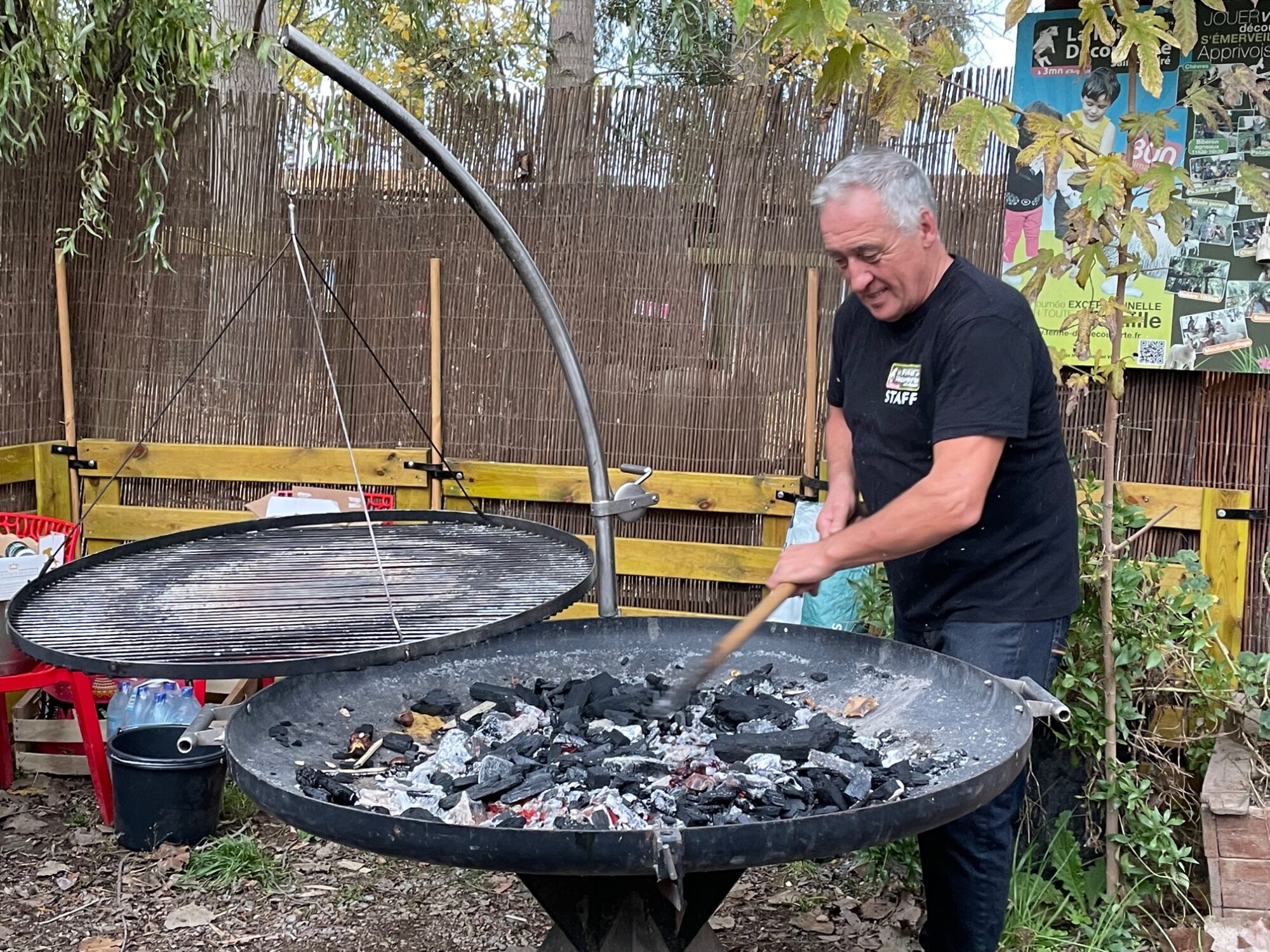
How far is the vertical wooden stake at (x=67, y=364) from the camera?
548 centimetres

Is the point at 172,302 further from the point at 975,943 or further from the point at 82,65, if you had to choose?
the point at 975,943

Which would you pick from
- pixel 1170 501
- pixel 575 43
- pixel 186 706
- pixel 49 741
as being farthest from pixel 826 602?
pixel 575 43

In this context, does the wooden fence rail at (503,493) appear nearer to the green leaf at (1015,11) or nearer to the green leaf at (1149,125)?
the green leaf at (1149,125)

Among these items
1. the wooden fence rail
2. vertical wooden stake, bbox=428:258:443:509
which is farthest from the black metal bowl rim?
vertical wooden stake, bbox=428:258:443:509

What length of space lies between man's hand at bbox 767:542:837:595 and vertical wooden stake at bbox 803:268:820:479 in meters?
2.24

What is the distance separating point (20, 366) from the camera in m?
5.38

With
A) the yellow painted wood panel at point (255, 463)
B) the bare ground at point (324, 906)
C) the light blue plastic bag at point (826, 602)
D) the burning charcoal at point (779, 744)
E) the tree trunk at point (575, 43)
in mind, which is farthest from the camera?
the tree trunk at point (575, 43)

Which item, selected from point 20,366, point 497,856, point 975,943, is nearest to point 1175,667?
point 975,943

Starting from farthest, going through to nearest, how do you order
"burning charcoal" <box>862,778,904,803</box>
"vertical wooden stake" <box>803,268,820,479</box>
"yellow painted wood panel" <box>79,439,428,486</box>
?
"yellow painted wood panel" <box>79,439,428,486</box> < "vertical wooden stake" <box>803,268,820,479</box> < "burning charcoal" <box>862,778,904,803</box>

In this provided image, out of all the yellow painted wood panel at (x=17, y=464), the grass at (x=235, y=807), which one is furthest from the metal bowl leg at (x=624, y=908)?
the yellow painted wood panel at (x=17, y=464)

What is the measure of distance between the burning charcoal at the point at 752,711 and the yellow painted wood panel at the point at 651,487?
2.07m

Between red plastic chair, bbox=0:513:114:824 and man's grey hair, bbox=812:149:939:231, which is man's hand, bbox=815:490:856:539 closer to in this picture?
man's grey hair, bbox=812:149:939:231

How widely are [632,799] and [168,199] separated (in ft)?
14.1

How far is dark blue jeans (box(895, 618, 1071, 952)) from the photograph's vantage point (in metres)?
2.83
